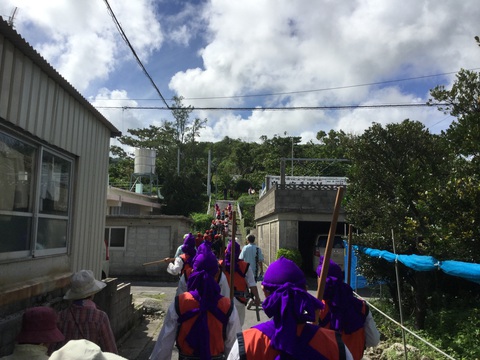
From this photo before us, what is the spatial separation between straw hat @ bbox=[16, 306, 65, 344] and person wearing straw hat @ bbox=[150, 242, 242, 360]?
0.89 metres

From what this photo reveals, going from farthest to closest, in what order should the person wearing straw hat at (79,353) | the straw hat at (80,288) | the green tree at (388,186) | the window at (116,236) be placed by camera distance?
the window at (116,236)
the green tree at (388,186)
the straw hat at (80,288)
the person wearing straw hat at (79,353)

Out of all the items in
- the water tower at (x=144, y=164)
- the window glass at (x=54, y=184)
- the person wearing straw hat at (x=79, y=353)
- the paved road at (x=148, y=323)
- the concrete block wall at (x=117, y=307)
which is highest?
the water tower at (x=144, y=164)

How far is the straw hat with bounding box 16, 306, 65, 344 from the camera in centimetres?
254

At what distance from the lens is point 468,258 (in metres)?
5.77

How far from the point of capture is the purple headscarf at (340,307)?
3.40m

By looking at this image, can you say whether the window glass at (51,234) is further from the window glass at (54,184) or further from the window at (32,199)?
the window glass at (54,184)

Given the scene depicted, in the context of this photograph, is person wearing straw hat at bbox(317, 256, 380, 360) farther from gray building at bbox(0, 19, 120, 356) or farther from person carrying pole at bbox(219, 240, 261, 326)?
gray building at bbox(0, 19, 120, 356)

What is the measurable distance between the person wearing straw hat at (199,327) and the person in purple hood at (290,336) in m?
1.14

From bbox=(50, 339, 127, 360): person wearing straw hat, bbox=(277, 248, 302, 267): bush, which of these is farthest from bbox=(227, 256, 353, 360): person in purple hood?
bbox=(277, 248, 302, 267): bush

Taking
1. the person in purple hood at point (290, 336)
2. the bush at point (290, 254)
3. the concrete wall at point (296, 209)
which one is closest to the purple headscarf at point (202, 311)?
the person in purple hood at point (290, 336)

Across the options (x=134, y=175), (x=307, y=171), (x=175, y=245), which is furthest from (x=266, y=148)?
(x=175, y=245)

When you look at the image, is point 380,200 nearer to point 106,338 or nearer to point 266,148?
point 106,338

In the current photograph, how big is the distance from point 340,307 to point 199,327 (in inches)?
47.5

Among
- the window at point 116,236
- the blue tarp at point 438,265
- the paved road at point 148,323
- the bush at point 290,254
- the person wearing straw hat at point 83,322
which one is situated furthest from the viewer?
the window at point 116,236
